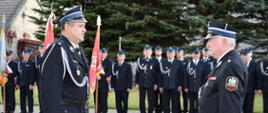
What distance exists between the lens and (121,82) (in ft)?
45.0

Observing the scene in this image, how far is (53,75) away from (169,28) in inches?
682

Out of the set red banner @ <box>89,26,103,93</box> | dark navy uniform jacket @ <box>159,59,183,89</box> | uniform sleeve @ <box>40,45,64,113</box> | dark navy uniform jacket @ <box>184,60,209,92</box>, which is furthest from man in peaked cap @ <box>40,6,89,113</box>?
dark navy uniform jacket @ <box>159,59,183,89</box>

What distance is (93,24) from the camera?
74.1 feet

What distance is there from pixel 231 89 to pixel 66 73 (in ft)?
5.31

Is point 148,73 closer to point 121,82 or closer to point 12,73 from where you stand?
point 121,82

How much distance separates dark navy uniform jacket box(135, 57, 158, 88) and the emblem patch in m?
8.79

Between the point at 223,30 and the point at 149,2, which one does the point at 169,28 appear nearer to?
the point at 149,2

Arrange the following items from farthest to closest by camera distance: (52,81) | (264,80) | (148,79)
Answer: (148,79), (264,80), (52,81)

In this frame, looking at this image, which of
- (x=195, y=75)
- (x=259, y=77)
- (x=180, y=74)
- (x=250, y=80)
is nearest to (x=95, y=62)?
(x=180, y=74)

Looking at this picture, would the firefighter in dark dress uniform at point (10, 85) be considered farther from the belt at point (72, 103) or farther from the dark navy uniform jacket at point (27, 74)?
the belt at point (72, 103)

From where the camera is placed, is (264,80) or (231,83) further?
(264,80)

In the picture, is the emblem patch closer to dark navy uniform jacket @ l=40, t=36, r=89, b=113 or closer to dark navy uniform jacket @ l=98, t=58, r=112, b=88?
dark navy uniform jacket @ l=40, t=36, r=89, b=113

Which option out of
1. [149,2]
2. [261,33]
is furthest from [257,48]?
[149,2]

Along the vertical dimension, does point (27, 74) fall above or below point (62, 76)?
below
